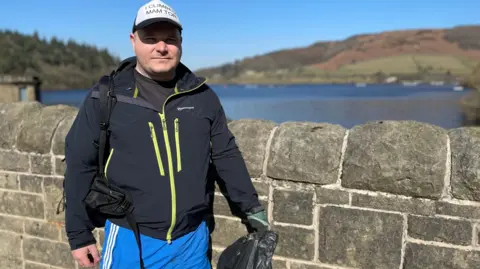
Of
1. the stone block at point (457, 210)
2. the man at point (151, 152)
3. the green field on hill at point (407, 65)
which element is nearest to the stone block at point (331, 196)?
the stone block at point (457, 210)

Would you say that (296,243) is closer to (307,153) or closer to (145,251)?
(307,153)

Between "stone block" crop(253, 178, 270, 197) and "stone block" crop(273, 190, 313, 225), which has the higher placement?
"stone block" crop(253, 178, 270, 197)

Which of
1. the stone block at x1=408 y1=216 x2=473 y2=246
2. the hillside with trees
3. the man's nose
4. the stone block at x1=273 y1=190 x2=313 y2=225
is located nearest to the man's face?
the man's nose

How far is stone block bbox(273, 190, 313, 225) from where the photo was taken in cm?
255

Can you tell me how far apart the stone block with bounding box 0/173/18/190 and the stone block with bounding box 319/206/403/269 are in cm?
249

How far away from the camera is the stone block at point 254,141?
8.57 feet

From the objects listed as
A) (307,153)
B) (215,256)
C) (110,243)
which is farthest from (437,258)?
(110,243)

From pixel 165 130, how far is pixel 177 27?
52 cm

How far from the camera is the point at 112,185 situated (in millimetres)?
2047

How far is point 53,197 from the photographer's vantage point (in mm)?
3225

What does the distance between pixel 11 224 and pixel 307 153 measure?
2.60 meters

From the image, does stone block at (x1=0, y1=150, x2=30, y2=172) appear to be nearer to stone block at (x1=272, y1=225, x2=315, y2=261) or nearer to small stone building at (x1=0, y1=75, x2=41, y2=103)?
stone block at (x1=272, y1=225, x2=315, y2=261)

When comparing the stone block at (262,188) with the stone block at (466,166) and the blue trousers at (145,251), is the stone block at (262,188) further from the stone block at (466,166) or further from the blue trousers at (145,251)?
the stone block at (466,166)

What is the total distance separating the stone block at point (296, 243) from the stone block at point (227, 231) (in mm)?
257
